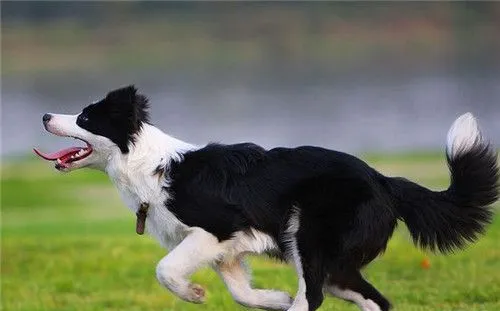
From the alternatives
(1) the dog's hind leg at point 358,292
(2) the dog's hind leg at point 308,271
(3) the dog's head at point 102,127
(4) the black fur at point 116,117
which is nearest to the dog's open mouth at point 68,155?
(3) the dog's head at point 102,127

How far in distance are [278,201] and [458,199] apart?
0.99 meters

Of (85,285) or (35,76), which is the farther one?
(35,76)

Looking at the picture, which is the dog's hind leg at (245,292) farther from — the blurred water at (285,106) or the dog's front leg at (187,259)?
the blurred water at (285,106)

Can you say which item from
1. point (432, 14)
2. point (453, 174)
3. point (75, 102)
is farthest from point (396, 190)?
point (432, 14)

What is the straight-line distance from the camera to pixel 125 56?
77.9ft

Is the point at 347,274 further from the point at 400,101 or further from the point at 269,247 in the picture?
the point at 400,101

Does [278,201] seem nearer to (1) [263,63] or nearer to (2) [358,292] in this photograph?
(2) [358,292]

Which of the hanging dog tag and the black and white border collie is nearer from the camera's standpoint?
the black and white border collie

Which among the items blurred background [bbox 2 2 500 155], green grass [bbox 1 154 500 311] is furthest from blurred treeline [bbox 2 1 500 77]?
green grass [bbox 1 154 500 311]

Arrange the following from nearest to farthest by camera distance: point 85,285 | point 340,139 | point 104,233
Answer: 1. point 85,285
2. point 104,233
3. point 340,139

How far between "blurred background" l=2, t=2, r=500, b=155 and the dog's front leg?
13.4m

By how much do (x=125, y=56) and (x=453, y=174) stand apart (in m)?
18.4

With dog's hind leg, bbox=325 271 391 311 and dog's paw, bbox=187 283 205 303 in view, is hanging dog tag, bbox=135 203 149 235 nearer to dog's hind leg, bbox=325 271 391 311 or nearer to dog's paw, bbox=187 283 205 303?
dog's paw, bbox=187 283 205 303

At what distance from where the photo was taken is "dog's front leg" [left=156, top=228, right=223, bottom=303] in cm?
582
